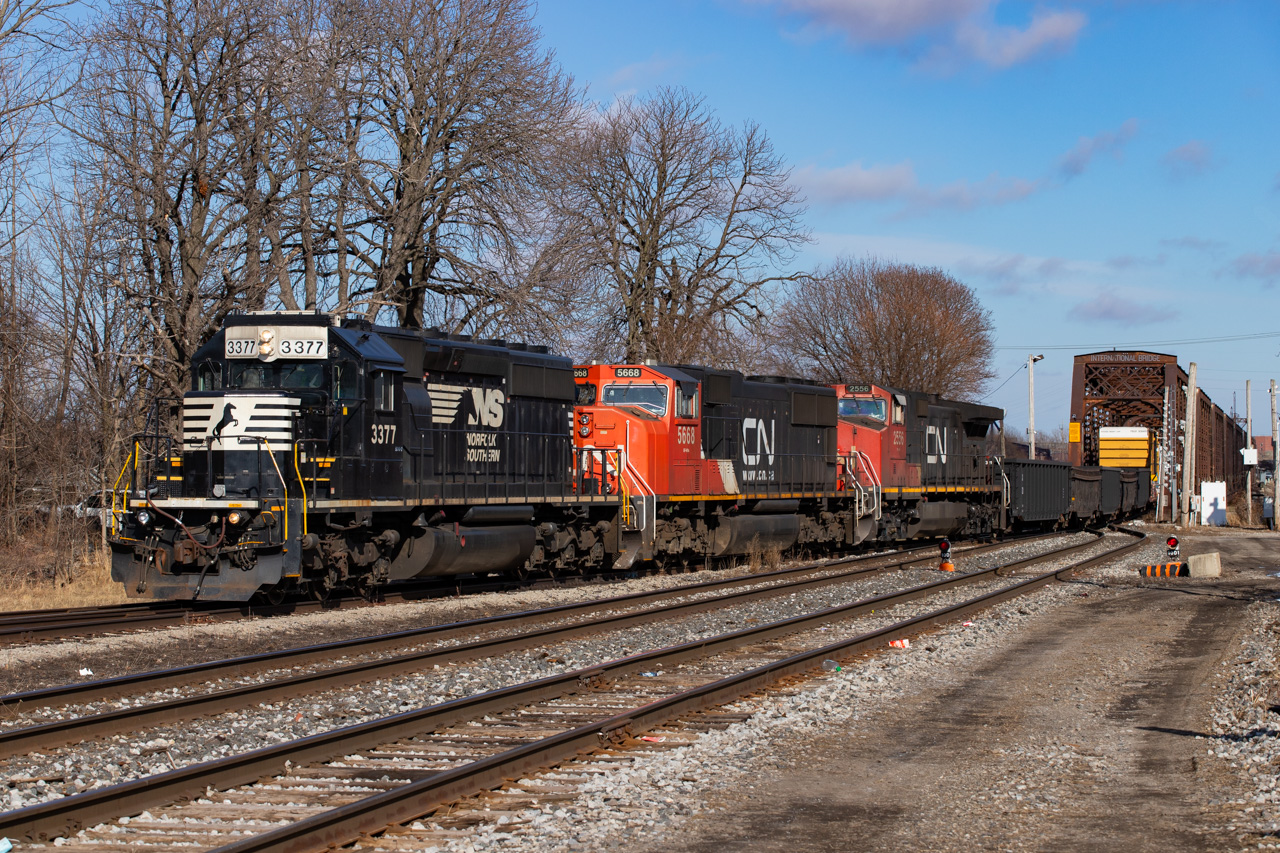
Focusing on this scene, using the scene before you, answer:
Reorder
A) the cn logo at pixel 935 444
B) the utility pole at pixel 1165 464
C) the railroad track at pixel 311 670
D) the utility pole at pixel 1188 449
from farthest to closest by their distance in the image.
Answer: the utility pole at pixel 1165 464 < the utility pole at pixel 1188 449 < the cn logo at pixel 935 444 < the railroad track at pixel 311 670

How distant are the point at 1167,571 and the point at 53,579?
19165 millimetres

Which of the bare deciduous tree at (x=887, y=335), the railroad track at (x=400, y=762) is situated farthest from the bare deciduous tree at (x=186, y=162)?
the bare deciduous tree at (x=887, y=335)

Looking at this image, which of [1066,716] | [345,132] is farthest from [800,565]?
[1066,716]

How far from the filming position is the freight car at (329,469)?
538 inches

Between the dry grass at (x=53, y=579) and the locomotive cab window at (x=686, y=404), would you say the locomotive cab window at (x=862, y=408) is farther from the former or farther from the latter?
the dry grass at (x=53, y=579)

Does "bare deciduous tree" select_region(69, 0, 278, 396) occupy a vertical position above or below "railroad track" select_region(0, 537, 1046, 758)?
above

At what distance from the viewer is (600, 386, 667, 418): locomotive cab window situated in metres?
20.8

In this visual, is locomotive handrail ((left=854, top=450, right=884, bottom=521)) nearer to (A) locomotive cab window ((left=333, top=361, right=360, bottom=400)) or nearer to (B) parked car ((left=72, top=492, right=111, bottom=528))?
(A) locomotive cab window ((left=333, top=361, right=360, bottom=400))

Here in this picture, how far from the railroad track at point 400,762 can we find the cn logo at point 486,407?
682 centimetres

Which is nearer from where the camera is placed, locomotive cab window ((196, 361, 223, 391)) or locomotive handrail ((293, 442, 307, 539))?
locomotive handrail ((293, 442, 307, 539))

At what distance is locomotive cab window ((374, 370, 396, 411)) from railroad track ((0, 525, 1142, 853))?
5762 millimetres

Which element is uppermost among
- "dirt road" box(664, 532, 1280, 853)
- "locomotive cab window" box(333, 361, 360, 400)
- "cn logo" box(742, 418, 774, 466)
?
"locomotive cab window" box(333, 361, 360, 400)

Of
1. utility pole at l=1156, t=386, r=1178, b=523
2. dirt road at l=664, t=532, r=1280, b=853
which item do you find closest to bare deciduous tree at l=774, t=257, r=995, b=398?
utility pole at l=1156, t=386, r=1178, b=523

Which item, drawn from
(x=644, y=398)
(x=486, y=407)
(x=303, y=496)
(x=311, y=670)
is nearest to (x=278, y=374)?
(x=303, y=496)
